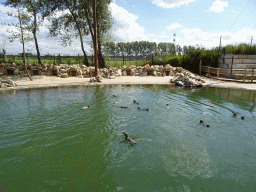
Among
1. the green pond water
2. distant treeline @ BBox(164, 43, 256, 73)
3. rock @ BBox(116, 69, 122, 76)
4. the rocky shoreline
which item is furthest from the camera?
distant treeline @ BBox(164, 43, 256, 73)

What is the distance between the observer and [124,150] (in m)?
4.43

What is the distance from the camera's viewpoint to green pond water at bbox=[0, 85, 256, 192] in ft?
10.8

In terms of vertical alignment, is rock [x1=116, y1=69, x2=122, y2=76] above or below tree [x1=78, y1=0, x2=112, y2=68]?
below

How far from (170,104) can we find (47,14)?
20.7 metres

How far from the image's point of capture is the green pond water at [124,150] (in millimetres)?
3287

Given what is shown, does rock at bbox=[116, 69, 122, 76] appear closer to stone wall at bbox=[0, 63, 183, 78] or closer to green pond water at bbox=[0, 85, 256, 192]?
stone wall at bbox=[0, 63, 183, 78]

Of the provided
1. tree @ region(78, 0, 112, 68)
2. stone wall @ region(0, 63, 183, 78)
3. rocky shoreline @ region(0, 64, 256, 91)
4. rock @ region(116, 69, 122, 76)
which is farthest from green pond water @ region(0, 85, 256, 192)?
tree @ region(78, 0, 112, 68)

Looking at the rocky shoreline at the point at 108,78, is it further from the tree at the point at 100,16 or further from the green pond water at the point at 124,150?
the green pond water at the point at 124,150

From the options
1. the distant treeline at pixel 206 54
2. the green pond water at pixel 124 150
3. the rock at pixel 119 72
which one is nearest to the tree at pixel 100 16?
the rock at pixel 119 72

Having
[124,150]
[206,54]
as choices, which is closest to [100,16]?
[206,54]

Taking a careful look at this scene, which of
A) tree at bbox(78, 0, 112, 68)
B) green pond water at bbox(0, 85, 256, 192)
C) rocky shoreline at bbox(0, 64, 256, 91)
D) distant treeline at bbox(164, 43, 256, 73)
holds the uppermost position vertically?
tree at bbox(78, 0, 112, 68)

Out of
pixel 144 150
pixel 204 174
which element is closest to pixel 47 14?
pixel 144 150

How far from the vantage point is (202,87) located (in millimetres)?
14500

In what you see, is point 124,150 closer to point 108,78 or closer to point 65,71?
point 108,78
